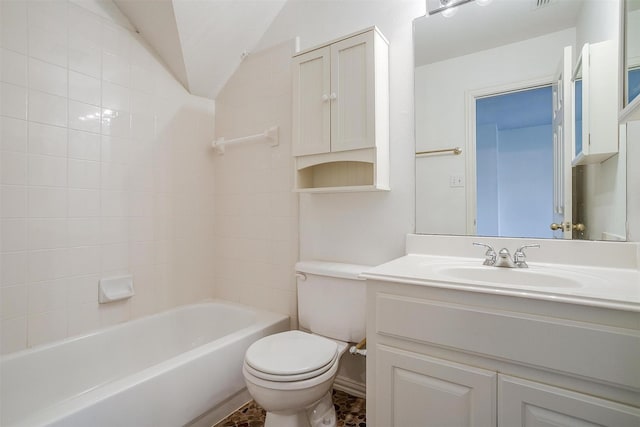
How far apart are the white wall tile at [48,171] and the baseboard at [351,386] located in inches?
68.6

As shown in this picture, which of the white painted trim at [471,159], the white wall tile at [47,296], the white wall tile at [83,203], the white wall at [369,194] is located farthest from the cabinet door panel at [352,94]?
the white wall tile at [47,296]

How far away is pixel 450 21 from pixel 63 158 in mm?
1947

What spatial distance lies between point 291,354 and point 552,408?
86cm

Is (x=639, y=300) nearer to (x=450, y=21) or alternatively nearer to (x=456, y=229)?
(x=456, y=229)

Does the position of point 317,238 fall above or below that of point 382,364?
above

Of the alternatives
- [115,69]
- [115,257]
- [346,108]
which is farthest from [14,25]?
[346,108]

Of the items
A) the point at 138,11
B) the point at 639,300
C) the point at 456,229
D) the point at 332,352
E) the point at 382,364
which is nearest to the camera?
the point at 639,300

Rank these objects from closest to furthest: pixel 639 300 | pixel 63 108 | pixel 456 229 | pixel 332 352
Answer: pixel 639 300 < pixel 332 352 < pixel 456 229 < pixel 63 108

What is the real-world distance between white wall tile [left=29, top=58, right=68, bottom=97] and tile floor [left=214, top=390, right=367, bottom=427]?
1.77 metres

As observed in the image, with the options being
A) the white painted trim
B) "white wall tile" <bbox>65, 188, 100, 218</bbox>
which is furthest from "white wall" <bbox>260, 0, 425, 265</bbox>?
"white wall tile" <bbox>65, 188, 100, 218</bbox>

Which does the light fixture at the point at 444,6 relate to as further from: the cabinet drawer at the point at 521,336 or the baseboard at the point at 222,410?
the baseboard at the point at 222,410

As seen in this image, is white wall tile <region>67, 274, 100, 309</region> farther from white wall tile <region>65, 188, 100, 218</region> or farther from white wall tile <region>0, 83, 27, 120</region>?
white wall tile <region>0, 83, 27, 120</region>

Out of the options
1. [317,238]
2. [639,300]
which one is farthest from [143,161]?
[639,300]

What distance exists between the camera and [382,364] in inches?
41.9
